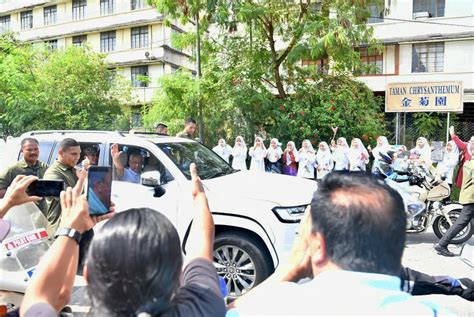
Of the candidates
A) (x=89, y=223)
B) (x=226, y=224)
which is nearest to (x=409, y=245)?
(x=226, y=224)

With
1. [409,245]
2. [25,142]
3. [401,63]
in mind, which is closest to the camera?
[25,142]

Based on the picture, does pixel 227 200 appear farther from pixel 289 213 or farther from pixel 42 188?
pixel 42 188

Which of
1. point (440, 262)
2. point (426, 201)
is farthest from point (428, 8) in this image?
point (440, 262)

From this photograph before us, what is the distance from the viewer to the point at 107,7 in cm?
3042

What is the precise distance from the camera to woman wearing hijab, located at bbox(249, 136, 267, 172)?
11773 mm

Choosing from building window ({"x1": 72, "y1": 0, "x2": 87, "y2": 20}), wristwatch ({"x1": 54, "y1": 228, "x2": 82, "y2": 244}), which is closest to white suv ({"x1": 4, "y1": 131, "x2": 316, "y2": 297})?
wristwatch ({"x1": 54, "y1": 228, "x2": 82, "y2": 244})

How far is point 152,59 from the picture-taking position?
2864cm

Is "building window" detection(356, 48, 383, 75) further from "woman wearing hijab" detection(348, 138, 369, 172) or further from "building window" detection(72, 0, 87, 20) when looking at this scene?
"building window" detection(72, 0, 87, 20)

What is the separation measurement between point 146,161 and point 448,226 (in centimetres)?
465

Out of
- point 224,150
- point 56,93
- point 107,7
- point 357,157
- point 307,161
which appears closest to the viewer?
point 357,157

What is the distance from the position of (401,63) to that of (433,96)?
1042 centimetres

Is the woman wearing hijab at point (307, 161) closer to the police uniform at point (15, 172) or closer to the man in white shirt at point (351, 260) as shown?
the police uniform at point (15, 172)

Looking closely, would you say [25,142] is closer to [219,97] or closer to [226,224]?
[226,224]

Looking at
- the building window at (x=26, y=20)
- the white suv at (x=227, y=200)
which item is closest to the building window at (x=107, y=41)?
the building window at (x=26, y=20)
